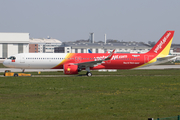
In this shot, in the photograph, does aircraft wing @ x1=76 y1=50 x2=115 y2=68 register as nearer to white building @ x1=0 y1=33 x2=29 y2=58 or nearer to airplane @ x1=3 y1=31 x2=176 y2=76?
airplane @ x1=3 y1=31 x2=176 y2=76

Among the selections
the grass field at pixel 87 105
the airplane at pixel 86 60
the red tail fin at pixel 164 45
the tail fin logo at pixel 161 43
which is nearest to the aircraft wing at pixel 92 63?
the airplane at pixel 86 60

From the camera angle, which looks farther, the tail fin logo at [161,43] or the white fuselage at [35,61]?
the tail fin logo at [161,43]

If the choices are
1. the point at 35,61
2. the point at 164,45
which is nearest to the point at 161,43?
the point at 164,45

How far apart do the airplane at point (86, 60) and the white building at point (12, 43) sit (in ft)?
401

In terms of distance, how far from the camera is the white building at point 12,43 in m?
166

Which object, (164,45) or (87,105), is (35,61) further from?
(87,105)

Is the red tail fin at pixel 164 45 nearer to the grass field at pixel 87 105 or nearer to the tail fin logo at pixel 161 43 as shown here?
the tail fin logo at pixel 161 43

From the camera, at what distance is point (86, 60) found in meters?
48.8

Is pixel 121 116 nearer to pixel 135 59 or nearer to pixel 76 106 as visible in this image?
pixel 76 106

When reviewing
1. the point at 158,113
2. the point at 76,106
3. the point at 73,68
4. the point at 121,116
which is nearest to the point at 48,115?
the point at 76,106

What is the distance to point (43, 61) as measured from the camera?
155 feet

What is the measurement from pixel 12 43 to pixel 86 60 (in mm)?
126809

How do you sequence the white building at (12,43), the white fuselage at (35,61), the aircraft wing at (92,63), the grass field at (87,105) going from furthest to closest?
the white building at (12,43)
the white fuselage at (35,61)
the aircraft wing at (92,63)
the grass field at (87,105)

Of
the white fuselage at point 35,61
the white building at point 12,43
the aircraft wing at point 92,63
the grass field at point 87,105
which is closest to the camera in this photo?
the grass field at point 87,105
